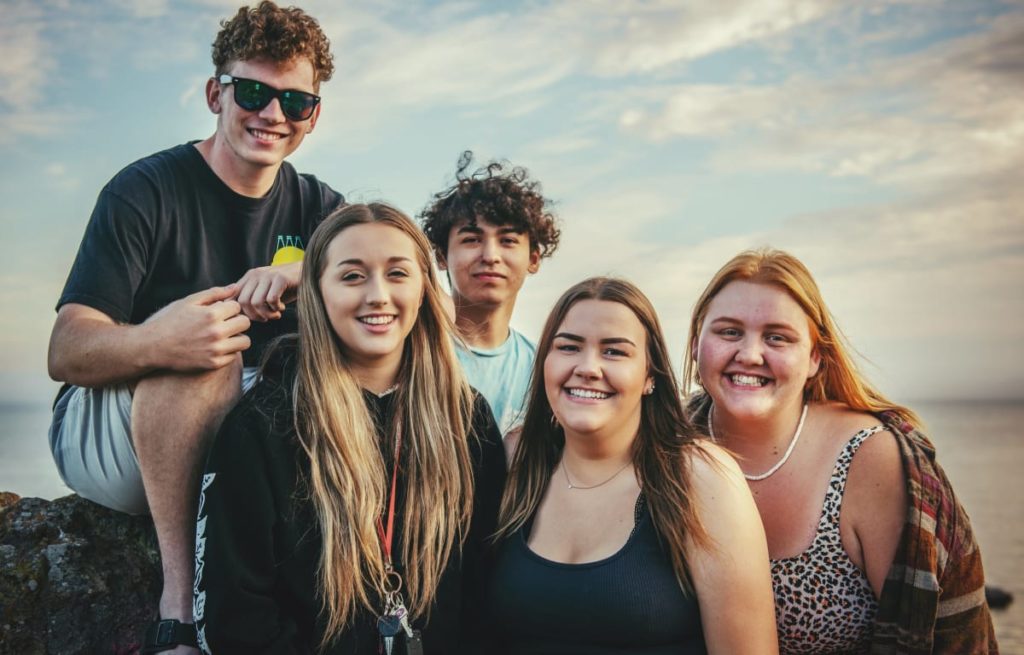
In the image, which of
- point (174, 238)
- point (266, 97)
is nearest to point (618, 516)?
point (174, 238)

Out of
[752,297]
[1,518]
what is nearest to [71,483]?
[1,518]

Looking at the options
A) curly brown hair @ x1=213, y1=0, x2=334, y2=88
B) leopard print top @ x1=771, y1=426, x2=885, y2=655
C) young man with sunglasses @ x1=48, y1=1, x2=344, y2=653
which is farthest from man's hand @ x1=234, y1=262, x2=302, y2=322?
leopard print top @ x1=771, y1=426, x2=885, y2=655

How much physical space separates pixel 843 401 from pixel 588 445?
1.66 m

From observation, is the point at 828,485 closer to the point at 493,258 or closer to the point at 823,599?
the point at 823,599

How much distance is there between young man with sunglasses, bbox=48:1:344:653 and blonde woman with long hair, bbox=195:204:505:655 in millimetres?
262

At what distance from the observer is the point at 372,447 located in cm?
401

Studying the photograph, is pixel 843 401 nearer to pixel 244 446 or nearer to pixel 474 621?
pixel 474 621

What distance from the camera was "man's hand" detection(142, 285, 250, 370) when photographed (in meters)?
3.85

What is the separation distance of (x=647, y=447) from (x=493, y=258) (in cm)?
266

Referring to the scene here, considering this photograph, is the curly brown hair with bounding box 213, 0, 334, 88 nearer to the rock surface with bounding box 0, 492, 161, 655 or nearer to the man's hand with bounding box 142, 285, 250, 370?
the man's hand with bounding box 142, 285, 250, 370

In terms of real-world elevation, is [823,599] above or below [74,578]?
below

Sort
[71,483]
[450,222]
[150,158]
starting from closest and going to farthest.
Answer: [71,483] → [150,158] → [450,222]

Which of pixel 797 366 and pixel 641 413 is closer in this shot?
pixel 641 413

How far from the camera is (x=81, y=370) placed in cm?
416
